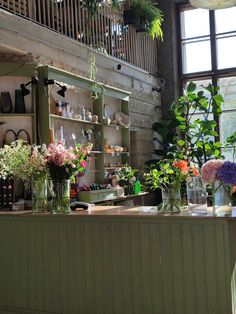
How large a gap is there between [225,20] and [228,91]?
60.2 inches

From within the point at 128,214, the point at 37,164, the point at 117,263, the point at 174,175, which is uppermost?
the point at 37,164

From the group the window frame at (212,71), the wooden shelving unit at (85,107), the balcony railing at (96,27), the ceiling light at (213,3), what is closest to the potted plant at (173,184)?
the ceiling light at (213,3)


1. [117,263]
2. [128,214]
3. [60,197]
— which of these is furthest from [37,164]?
[117,263]

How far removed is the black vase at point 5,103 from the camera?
5066mm

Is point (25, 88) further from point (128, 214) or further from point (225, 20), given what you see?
point (225, 20)

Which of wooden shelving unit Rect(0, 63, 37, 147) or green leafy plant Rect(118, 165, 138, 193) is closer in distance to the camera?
wooden shelving unit Rect(0, 63, 37, 147)

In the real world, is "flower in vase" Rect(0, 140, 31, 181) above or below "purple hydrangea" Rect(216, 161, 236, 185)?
above

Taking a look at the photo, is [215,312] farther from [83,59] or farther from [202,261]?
[83,59]

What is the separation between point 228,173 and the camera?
310 cm

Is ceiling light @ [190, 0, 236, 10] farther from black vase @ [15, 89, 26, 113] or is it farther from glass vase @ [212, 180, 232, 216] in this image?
black vase @ [15, 89, 26, 113]

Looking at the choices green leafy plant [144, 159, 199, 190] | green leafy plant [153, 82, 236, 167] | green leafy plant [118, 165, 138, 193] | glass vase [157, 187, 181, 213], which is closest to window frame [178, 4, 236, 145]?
green leafy plant [153, 82, 236, 167]

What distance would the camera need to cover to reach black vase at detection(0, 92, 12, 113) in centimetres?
507

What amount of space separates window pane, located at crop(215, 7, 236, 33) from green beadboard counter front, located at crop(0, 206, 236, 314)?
6.93 metres

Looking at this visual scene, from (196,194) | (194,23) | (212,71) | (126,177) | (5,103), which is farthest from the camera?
(194,23)
